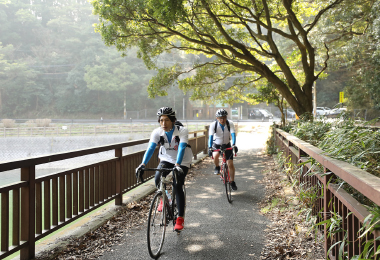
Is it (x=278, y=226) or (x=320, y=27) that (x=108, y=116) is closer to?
(x=320, y=27)

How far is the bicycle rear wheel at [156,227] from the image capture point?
3.91m

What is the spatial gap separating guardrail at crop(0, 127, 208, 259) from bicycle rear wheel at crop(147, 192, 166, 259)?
1310 millimetres

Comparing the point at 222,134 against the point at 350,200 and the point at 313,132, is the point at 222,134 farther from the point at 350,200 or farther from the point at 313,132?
the point at 350,200

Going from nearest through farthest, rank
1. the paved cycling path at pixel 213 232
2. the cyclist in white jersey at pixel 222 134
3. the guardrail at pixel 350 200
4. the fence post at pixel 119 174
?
the guardrail at pixel 350 200 < the paved cycling path at pixel 213 232 < the fence post at pixel 119 174 < the cyclist in white jersey at pixel 222 134

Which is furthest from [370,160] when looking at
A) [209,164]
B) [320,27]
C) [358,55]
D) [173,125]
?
[320,27]

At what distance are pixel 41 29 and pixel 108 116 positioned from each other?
26.5m

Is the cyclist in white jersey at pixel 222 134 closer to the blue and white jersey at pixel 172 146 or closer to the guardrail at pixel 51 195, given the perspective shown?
the guardrail at pixel 51 195

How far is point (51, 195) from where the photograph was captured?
4.36 metres

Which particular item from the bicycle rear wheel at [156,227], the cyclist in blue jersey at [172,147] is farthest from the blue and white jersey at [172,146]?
the bicycle rear wheel at [156,227]

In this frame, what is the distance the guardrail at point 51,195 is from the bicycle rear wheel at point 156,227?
1.31m

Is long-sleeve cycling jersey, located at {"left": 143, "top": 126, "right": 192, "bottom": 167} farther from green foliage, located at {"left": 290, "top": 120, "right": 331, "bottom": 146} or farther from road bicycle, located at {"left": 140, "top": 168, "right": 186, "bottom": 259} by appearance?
green foliage, located at {"left": 290, "top": 120, "right": 331, "bottom": 146}

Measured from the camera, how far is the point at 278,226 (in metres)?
5.11

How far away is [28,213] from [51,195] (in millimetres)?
719

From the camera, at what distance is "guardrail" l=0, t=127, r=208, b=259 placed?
350 centimetres
